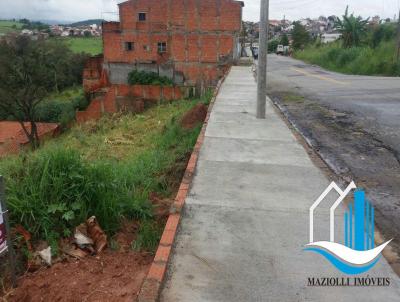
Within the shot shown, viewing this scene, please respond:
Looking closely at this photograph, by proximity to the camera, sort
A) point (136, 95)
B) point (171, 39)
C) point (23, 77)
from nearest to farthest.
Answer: point (136, 95)
point (23, 77)
point (171, 39)

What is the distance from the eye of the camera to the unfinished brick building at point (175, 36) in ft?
96.2

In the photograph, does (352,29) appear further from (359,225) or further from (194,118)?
(359,225)

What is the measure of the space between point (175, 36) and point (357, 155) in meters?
25.8

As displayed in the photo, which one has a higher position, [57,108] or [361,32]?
[361,32]

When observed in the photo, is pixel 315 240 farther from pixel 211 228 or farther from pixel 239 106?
pixel 239 106

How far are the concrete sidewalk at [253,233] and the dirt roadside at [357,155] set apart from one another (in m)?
0.43

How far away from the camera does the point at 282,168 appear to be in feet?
17.4

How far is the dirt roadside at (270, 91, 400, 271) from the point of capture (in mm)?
4152

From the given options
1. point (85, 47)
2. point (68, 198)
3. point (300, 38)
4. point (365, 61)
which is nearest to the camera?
point (68, 198)

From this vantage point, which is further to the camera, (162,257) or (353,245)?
(353,245)

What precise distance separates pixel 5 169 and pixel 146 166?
2.07m

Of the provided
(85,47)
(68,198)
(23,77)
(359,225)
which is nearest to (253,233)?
(359,225)

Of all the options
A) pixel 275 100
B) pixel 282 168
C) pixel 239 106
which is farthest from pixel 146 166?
pixel 275 100

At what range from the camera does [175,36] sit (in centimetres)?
3002
